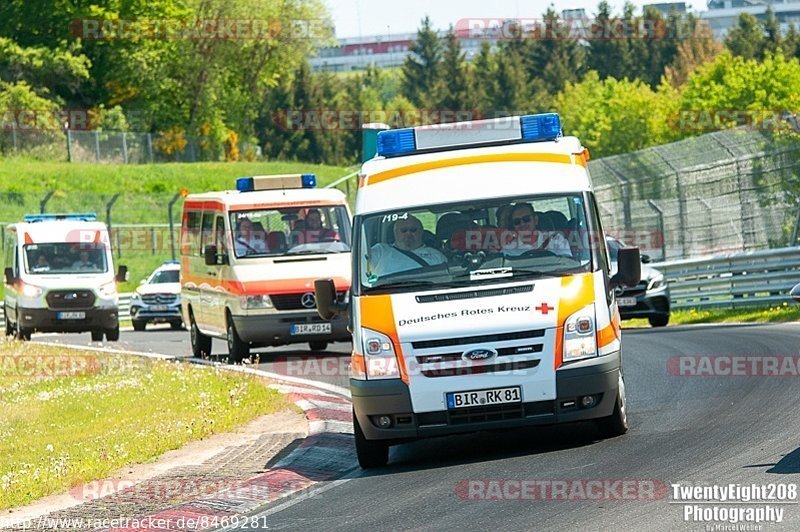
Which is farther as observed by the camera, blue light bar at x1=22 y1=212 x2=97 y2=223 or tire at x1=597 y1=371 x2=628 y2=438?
blue light bar at x1=22 y1=212 x2=97 y2=223

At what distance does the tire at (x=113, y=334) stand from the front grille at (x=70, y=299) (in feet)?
3.21

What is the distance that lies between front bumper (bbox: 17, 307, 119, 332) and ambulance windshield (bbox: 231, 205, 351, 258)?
9.68m

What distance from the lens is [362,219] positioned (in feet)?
38.9

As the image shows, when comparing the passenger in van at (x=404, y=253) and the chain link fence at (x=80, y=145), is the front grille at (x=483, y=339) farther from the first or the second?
the chain link fence at (x=80, y=145)

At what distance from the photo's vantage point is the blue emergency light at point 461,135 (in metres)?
12.5

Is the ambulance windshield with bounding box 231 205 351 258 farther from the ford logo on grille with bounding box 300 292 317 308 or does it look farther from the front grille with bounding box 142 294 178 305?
the front grille with bounding box 142 294 178 305

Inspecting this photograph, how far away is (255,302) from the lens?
21.2m

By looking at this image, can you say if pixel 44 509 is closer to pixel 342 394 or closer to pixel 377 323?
pixel 377 323

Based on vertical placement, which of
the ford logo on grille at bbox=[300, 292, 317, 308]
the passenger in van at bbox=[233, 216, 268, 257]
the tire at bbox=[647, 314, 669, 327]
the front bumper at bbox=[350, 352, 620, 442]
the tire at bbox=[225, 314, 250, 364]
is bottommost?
the tire at bbox=[647, 314, 669, 327]

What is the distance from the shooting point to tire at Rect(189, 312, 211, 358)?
24.1 metres

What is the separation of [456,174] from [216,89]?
3246 inches

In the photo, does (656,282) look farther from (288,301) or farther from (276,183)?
(288,301)

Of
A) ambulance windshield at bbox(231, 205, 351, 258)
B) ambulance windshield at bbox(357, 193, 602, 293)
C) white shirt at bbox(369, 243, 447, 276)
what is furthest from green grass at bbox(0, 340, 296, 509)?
ambulance windshield at bbox(357, 193, 602, 293)

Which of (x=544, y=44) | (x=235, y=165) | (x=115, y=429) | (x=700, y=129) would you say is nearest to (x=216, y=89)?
(x=235, y=165)
